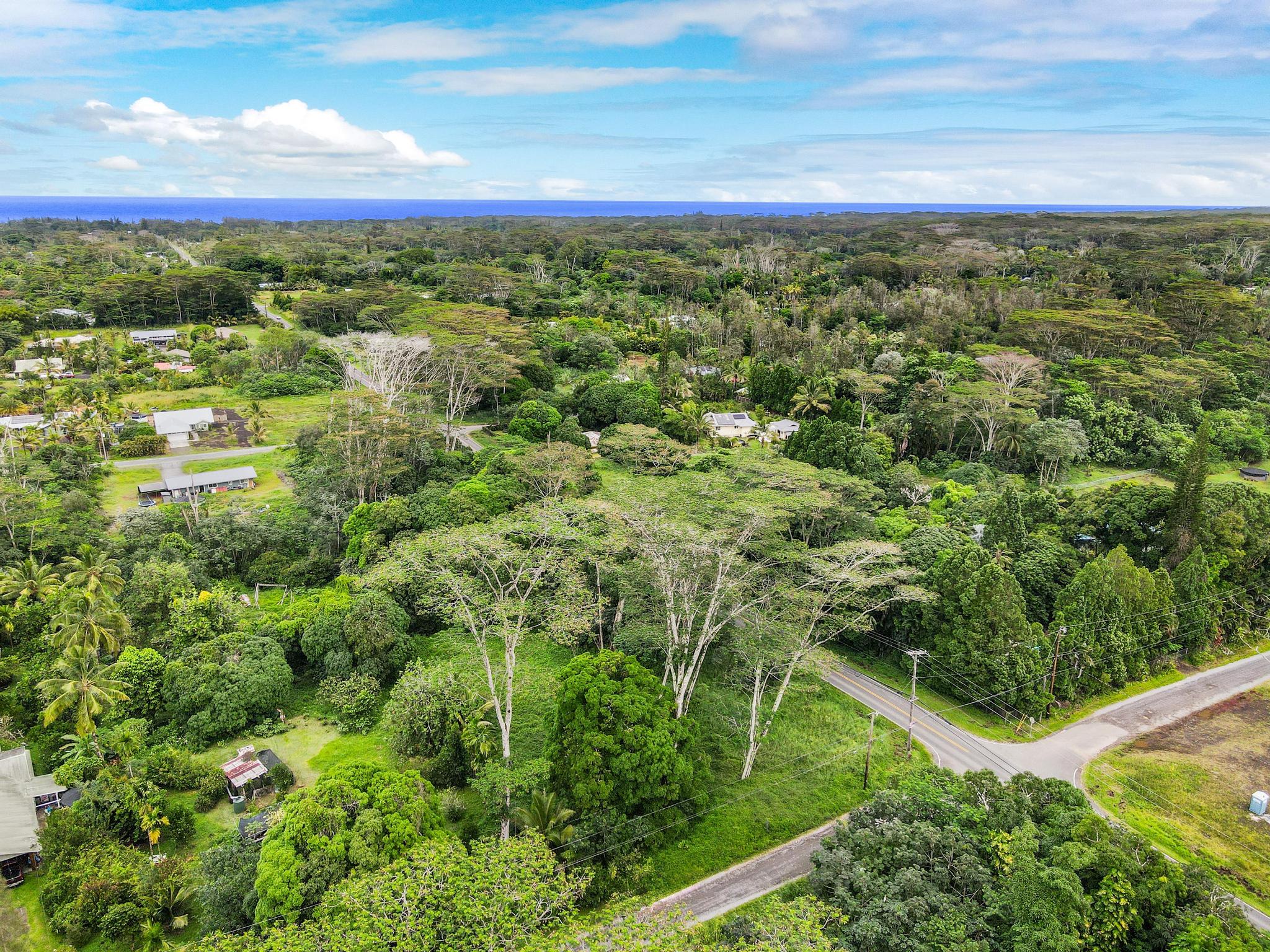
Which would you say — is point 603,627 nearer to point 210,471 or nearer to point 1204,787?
point 1204,787

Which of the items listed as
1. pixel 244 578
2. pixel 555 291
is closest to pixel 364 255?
pixel 555 291

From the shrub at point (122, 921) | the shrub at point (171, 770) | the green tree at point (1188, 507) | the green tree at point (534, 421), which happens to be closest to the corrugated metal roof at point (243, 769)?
the shrub at point (171, 770)

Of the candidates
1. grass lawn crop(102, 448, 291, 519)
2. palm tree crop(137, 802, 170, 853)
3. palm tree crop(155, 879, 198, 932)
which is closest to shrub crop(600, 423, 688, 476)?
grass lawn crop(102, 448, 291, 519)

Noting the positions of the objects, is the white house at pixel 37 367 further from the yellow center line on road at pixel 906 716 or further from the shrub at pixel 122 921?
the yellow center line on road at pixel 906 716

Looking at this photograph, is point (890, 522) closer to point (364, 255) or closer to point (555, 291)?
point (555, 291)

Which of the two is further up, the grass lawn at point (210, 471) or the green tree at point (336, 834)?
the grass lawn at point (210, 471)
